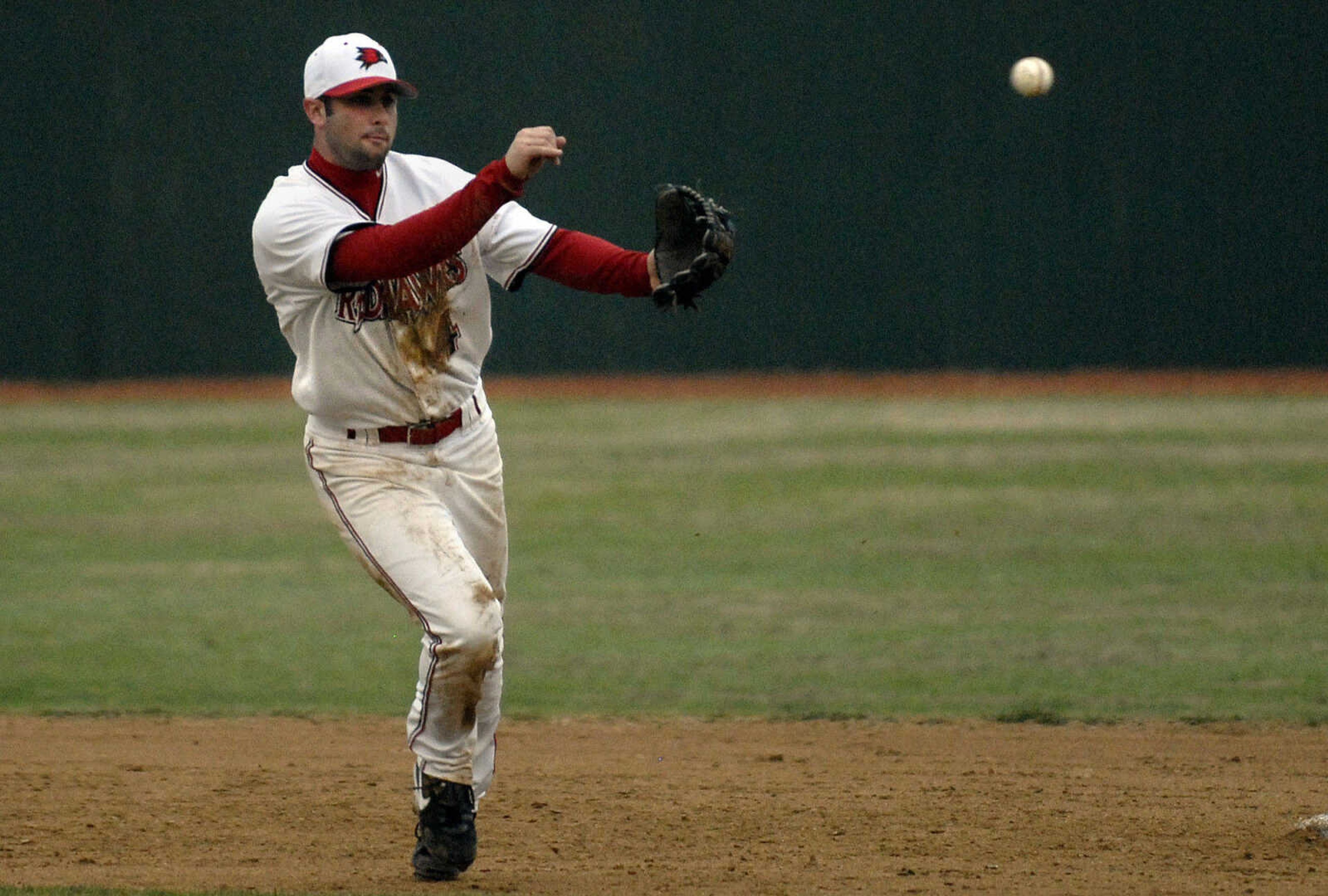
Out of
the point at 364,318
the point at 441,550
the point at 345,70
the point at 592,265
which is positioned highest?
the point at 345,70

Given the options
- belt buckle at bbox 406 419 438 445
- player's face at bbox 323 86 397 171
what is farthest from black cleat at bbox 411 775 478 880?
player's face at bbox 323 86 397 171

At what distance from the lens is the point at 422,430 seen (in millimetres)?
4270

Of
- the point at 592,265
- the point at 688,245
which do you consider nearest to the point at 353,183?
the point at 592,265

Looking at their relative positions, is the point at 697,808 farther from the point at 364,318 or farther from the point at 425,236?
the point at 425,236

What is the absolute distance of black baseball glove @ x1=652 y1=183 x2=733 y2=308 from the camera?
13.8 feet

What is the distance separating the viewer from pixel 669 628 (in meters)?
7.86

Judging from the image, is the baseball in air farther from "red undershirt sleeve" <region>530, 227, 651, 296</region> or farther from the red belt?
the red belt

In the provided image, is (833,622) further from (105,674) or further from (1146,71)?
(1146,71)

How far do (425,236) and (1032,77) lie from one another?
1368 cm

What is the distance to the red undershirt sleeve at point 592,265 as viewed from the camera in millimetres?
4383

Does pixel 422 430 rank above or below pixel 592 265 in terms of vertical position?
below

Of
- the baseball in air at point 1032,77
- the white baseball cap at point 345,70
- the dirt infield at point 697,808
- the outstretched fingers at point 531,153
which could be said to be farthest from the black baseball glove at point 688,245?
the baseball in air at point 1032,77

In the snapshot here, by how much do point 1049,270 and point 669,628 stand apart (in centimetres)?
1073

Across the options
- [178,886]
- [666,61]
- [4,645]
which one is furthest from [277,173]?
[178,886]
